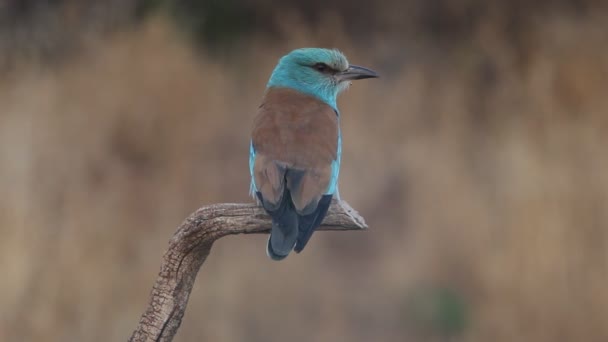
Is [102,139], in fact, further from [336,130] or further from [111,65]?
[336,130]

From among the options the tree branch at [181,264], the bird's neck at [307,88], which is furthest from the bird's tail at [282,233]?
the bird's neck at [307,88]

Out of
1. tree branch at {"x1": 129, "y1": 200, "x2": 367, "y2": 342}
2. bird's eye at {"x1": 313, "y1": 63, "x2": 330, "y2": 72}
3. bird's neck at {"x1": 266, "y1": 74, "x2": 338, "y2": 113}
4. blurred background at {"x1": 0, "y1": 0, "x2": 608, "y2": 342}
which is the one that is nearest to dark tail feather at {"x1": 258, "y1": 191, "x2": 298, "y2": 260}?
tree branch at {"x1": 129, "y1": 200, "x2": 367, "y2": 342}

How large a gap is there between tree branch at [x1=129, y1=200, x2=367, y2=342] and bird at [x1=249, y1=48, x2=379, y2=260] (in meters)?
0.25

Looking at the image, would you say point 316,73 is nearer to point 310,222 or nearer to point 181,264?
point 310,222

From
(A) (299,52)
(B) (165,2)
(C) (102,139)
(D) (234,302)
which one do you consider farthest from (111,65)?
(A) (299,52)

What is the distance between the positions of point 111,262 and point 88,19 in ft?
11.6

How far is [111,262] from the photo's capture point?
7.29m

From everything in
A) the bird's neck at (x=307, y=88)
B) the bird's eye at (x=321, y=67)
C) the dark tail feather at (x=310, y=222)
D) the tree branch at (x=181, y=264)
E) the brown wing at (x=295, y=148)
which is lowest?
the tree branch at (x=181, y=264)

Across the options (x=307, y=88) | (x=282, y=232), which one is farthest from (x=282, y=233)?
(x=307, y=88)

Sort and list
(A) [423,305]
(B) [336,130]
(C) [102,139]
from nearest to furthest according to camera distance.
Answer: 1. (B) [336,130]
2. (A) [423,305]
3. (C) [102,139]

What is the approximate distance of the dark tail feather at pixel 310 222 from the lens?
362cm

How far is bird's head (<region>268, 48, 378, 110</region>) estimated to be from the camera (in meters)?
4.67

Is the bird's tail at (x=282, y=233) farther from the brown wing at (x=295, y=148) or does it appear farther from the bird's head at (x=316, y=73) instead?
the bird's head at (x=316, y=73)

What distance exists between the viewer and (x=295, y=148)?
400cm
